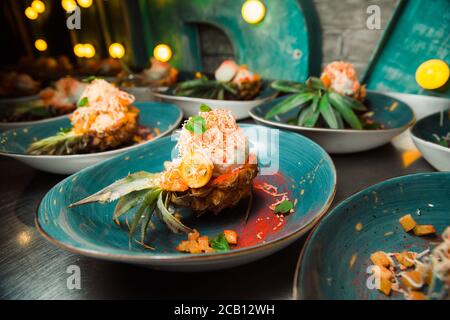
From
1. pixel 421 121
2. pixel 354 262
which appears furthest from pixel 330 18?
pixel 354 262

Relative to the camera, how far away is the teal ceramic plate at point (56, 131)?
1.29 m

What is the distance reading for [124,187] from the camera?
104 cm

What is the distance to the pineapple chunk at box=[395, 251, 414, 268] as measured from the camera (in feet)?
2.64

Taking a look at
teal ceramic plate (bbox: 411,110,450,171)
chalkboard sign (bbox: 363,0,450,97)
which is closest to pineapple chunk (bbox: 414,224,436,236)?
teal ceramic plate (bbox: 411,110,450,171)

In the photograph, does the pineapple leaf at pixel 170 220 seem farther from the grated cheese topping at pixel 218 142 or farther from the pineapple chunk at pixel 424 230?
the pineapple chunk at pixel 424 230

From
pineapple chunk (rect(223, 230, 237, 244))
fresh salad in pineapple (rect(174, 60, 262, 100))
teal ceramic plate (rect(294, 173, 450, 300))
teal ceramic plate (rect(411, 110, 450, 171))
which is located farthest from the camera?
fresh salad in pineapple (rect(174, 60, 262, 100))

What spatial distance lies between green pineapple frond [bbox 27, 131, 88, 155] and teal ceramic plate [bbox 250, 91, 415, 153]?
2.98 feet

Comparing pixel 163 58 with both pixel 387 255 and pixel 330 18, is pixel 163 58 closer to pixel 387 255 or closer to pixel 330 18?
pixel 330 18

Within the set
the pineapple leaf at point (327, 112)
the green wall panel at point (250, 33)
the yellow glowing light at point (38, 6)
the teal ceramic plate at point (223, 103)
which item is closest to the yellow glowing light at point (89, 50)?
the yellow glowing light at point (38, 6)

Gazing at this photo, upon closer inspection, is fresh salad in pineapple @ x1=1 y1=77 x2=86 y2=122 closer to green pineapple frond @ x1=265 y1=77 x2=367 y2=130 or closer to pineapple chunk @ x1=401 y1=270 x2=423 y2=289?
green pineapple frond @ x1=265 y1=77 x2=367 y2=130

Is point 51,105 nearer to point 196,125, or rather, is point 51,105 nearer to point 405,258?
point 196,125

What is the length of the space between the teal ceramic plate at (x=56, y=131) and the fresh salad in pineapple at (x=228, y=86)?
31cm

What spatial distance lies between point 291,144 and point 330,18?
1.45m

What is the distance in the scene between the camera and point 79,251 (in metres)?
0.69
